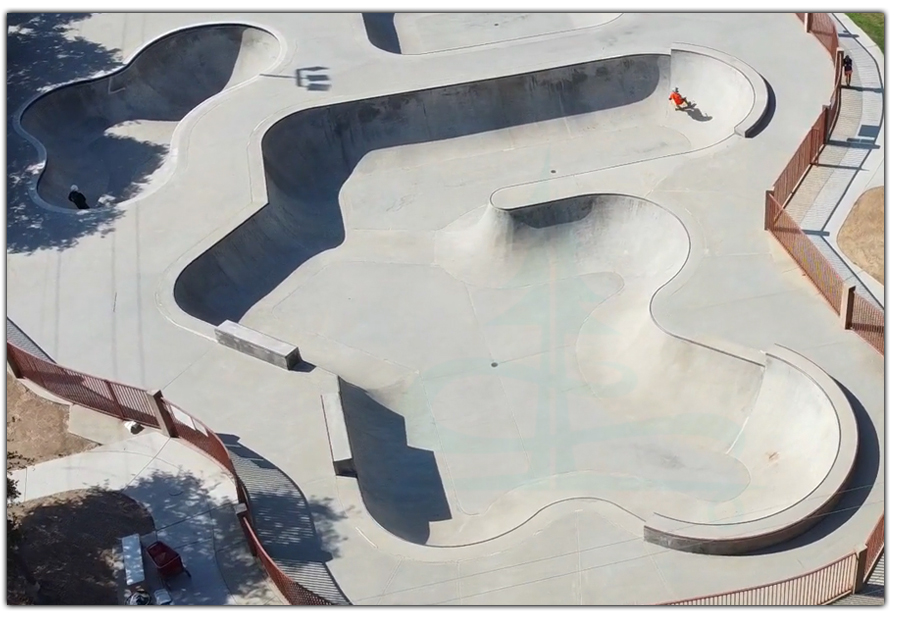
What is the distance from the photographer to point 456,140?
35.3 m

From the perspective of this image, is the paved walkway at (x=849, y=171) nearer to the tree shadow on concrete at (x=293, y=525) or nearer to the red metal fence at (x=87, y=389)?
the tree shadow on concrete at (x=293, y=525)

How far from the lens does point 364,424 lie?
26.4 metres

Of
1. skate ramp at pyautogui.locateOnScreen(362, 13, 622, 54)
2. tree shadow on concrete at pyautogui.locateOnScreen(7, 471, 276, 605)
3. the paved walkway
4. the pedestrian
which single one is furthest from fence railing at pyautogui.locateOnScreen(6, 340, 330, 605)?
skate ramp at pyautogui.locateOnScreen(362, 13, 622, 54)

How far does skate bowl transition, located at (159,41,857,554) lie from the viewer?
24.3 meters

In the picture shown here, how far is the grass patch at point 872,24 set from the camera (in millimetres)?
36250

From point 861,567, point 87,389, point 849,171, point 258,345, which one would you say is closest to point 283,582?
point 258,345

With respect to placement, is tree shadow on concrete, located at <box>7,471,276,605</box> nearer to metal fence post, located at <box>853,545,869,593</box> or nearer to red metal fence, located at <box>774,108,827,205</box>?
metal fence post, located at <box>853,545,869,593</box>

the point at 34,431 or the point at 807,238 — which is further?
the point at 807,238

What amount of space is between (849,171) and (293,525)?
17.5 m

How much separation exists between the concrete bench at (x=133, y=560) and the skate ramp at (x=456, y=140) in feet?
39.5

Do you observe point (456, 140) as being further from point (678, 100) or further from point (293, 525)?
point (293, 525)

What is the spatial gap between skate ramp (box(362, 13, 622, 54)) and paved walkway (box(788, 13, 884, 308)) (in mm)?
9857

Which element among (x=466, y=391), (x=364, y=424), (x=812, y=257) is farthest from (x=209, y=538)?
(x=812, y=257)

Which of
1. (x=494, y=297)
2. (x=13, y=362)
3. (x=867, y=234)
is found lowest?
(x=13, y=362)
